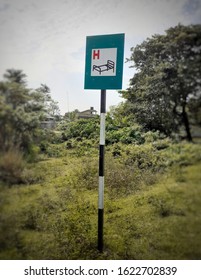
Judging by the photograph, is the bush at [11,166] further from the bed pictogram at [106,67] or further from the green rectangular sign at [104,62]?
the bed pictogram at [106,67]

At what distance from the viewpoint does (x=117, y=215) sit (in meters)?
3.44

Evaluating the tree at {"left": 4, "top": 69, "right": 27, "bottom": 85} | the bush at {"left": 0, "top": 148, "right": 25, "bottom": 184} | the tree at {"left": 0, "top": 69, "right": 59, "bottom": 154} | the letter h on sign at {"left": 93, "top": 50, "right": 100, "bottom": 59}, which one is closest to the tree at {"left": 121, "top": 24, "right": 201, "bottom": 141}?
the letter h on sign at {"left": 93, "top": 50, "right": 100, "bottom": 59}

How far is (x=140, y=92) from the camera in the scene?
13.2ft

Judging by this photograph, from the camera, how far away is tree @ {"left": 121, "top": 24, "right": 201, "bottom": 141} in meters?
2.58

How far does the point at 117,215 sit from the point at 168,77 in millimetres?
Answer: 1967

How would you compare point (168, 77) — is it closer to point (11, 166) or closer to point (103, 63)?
point (103, 63)

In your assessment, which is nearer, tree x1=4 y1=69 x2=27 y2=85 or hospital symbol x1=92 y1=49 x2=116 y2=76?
tree x1=4 y1=69 x2=27 y2=85

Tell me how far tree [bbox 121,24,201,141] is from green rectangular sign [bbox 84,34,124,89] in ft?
2.25

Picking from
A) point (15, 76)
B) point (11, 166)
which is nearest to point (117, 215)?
point (11, 166)

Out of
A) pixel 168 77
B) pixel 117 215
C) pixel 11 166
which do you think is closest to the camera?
pixel 11 166

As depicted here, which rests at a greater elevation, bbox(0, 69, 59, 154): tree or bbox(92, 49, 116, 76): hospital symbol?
bbox(92, 49, 116, 76): hospital symbol

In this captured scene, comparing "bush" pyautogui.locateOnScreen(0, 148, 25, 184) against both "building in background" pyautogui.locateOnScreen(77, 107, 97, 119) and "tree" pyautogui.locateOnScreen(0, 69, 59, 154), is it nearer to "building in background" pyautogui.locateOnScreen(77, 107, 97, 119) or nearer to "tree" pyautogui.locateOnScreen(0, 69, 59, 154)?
"tree" pyautogui.locateOnScreen(0, 69, 59, 154)
